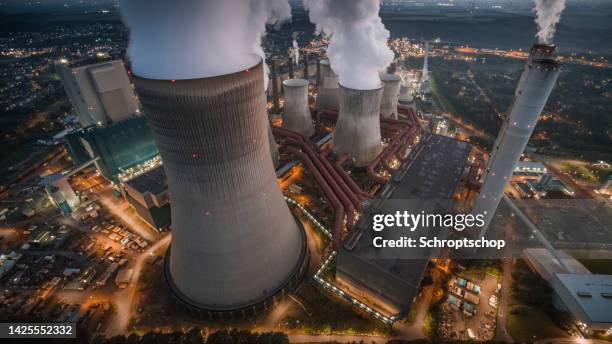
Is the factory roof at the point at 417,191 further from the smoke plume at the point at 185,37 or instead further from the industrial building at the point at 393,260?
the smoke plume at the point at 185,37

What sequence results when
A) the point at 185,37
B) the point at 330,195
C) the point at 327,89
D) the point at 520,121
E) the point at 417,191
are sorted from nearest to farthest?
the point at 185,37
the point at 520,121
the point at 417,191
the point at 330,195
the point at 327,89

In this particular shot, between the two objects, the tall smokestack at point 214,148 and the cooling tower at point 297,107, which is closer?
the tall smokestack at point 214,148

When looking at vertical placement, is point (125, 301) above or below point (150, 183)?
below

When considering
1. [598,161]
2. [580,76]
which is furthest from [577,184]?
[580,76]

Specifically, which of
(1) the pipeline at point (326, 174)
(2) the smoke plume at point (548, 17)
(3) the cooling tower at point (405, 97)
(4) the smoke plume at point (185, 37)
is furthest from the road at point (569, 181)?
(4) the smoke plume at point (185, 37)

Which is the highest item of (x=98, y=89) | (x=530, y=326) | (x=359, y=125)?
(x=98, y=89)

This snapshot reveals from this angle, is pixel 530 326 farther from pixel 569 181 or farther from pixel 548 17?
pixel 569 181

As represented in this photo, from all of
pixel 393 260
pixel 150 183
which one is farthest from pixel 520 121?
pixel 150 183
